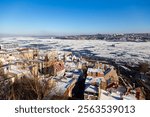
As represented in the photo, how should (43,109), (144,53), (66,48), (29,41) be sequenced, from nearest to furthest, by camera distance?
(43,109) < (144,53) < (29,41) < (66,48)

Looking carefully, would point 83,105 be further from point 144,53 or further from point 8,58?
point 8,58

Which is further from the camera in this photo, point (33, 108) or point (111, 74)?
point (111, 74)

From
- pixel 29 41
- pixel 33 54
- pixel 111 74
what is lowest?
pixel 111 74

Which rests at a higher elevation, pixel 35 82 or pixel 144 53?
pixel 144 53

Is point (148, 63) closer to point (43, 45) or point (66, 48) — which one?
point (66, 48)

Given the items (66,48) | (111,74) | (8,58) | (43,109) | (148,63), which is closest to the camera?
(43,109)

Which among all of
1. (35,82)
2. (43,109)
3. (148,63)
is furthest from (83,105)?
(148,63)
